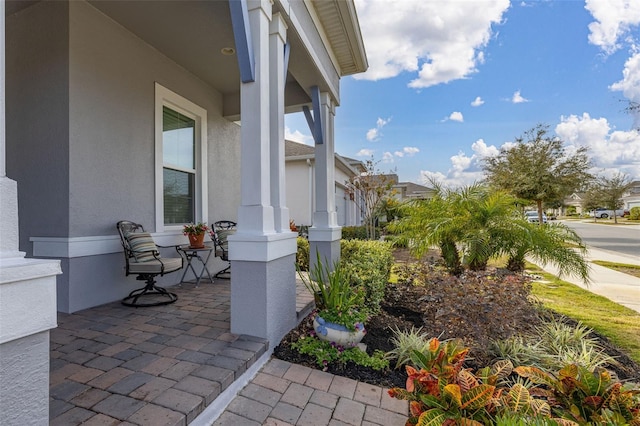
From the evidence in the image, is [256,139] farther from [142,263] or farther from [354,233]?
[354,233]

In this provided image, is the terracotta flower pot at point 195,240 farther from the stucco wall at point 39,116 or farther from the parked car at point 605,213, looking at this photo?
the parked car at point 605,213

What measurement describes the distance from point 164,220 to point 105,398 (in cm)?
325

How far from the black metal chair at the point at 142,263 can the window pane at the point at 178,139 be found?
140 centimetres

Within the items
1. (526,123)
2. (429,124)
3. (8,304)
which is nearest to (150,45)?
(8,304)

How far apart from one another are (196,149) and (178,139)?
0.36 m

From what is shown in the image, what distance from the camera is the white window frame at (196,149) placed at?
4.39m

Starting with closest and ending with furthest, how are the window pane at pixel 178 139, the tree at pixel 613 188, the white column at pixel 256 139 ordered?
1. the white column at pixel 256 139
2. the window pane at pixel 178 139
3. the tree at pixel 613 188

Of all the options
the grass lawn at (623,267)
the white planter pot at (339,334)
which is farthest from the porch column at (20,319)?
the grass lawn at (623,267)

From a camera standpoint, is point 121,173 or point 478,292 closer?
point 478,292

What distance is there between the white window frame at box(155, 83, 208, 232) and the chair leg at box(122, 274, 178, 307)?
2.92ft

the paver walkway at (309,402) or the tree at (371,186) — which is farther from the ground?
the tree at (371,186)

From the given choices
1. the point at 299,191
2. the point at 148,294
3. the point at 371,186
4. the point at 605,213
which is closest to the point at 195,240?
the point at 148,294

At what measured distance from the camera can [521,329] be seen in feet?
10.2

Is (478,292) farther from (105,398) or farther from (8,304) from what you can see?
(8,304)
